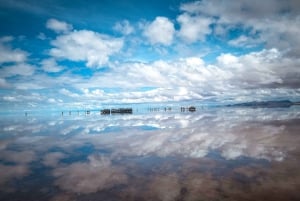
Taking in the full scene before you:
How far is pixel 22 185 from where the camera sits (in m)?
8.28

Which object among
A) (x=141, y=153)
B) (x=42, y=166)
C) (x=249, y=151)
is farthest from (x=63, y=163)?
(x=249, y=151)

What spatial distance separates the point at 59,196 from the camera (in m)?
7.14

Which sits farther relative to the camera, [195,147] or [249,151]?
[195,147]

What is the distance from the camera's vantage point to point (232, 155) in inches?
471

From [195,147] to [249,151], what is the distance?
11.5 feet

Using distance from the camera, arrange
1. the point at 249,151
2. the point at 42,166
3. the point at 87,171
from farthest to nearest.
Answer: the point at 249,151 → the point at 42,166 → the point at 87,171

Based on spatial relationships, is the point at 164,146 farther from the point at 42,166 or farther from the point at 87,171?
the point at 42,166

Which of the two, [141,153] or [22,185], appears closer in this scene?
[22,185]

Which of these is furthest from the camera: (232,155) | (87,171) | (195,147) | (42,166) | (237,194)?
(195,147)

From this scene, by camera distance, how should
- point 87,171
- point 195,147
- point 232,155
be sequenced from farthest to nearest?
point 195,147 → point 232,155 → point 87,171

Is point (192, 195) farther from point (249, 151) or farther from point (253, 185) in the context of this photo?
point (249, 151)

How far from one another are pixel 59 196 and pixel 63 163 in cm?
497

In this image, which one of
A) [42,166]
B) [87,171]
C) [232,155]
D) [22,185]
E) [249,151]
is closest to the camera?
[22,185]

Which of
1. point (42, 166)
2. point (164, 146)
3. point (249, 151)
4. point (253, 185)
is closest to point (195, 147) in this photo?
point (164, 146)
